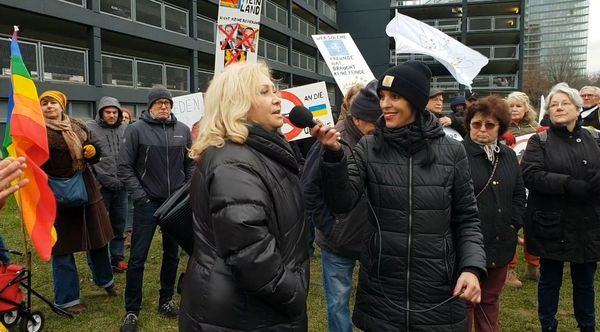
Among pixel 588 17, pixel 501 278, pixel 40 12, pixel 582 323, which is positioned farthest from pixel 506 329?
pixel 588 17

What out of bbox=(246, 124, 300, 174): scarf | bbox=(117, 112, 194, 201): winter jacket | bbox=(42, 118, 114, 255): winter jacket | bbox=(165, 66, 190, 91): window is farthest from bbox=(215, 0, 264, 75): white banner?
Answer: bbox=(165, 66, 190, 91): window

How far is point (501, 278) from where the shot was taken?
3.48 metres

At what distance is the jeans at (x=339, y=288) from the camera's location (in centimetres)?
351

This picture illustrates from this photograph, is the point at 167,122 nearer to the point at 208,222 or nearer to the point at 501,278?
the point at 208,222

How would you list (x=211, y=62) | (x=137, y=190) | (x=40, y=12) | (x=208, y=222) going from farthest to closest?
(x=211, y=62)
(x=40, y=12)
(x=137, y=190)
(x=208, y=222)

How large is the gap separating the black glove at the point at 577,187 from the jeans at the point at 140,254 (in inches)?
131

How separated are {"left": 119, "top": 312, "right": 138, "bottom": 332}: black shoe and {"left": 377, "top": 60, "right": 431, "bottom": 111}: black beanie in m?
3.17

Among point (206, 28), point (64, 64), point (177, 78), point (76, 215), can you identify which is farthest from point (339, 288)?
point (206, 28)

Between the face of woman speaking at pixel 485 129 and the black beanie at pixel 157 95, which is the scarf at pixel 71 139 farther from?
the face of woman speaking at pixel 485 129

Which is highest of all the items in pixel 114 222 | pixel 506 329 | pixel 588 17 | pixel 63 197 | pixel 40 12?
pixel 588 17

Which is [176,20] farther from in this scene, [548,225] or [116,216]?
[548,225]

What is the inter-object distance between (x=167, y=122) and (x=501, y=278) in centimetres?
321

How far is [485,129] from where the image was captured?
3406 millimetres

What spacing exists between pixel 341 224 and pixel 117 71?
15.1 metres
